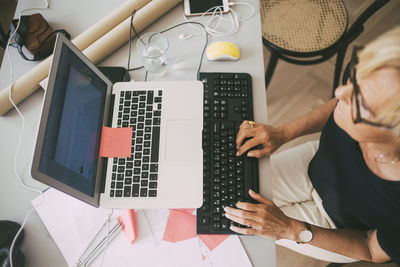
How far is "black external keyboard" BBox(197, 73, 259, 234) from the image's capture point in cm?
74


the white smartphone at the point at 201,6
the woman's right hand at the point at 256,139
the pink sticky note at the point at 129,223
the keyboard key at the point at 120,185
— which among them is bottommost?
the pink sticky note at the point at 129,223

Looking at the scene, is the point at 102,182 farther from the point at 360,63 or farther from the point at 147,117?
the point at 360,63

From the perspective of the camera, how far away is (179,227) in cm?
75

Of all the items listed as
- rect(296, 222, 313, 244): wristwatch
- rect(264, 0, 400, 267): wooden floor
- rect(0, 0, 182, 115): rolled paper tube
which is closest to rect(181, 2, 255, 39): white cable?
rect(0, 0, 182, 115): rolled paper tube

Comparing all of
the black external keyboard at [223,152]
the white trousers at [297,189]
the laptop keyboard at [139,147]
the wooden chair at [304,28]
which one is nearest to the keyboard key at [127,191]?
the laptop keyboard at [139,147]

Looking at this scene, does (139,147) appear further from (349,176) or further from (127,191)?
(349,176)

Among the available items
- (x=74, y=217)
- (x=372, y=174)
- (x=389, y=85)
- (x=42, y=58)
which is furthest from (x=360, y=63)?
(x=42, y=58)

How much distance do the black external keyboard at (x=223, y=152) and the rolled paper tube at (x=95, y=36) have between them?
0.98 feet

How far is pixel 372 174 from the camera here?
734 mm

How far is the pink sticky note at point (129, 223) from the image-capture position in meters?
0.74

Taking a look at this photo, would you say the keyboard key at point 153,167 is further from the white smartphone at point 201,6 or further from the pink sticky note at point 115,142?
the white smartphone at point 201,6

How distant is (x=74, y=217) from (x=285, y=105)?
4.53 feet

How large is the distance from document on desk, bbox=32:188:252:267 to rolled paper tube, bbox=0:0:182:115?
334 mm

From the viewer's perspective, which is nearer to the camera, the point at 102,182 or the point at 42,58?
the point at 102,182
